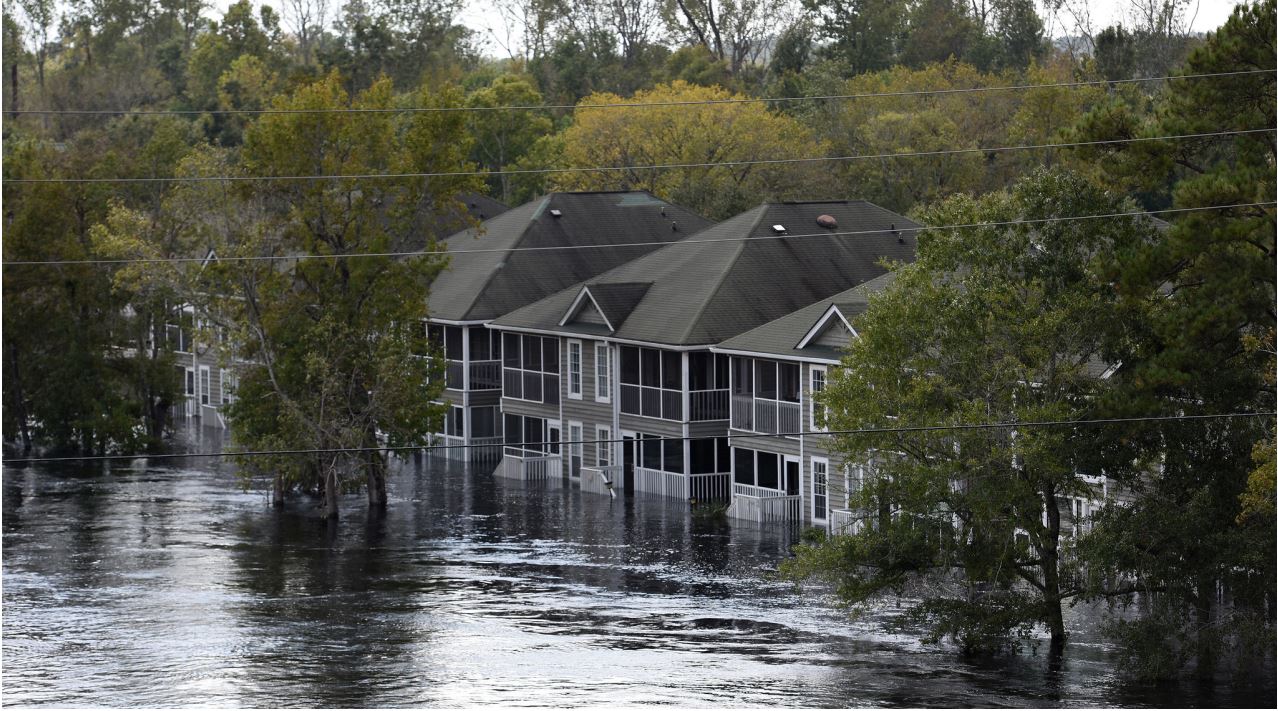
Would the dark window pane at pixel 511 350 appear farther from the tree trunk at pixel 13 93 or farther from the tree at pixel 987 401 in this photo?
the tree trunk at pixel 13 93

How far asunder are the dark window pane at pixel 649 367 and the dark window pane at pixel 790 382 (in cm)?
511

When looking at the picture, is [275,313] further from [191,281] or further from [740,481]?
[740,481]

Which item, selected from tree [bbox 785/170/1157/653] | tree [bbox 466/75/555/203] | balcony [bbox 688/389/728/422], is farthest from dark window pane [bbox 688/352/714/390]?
tree [bbox 466/75/555/203]

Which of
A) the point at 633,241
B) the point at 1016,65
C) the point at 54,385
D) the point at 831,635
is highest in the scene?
the point at 1016,65

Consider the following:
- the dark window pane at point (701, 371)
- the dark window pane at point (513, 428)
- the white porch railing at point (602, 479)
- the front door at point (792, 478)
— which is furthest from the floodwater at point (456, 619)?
→ the dark window pane at point (513, 428)

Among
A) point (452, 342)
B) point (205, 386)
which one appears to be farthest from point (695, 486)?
point (205, 386)

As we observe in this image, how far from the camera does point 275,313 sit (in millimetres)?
50688

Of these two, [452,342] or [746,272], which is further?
[452,342]

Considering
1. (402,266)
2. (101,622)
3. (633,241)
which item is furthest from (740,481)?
(101,622)

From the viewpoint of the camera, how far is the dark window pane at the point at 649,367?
52.9 meters

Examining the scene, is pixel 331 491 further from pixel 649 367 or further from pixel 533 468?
pixel 649 367

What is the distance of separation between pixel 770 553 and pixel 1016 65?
232ft

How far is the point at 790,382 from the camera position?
48656 millimetres

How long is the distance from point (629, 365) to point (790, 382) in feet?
22.2
